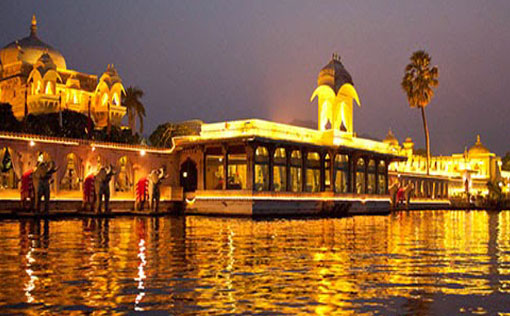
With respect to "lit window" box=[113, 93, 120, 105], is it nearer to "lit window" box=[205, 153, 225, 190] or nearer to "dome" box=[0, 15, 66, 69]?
"dome" box=[0, 15, 66, 69]

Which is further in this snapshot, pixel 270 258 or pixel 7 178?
pixel 7 178

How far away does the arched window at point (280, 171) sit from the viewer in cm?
4203

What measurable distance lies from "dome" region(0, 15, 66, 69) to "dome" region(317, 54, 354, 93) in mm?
41256

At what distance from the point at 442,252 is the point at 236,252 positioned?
4926 mm

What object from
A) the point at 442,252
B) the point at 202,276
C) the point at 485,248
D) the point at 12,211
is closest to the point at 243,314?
the point at 202,276

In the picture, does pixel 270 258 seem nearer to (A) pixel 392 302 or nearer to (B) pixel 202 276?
(B) pixel 202 276

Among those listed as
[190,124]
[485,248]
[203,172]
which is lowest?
[485,248]

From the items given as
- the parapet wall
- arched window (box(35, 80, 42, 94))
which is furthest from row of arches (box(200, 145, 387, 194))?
arched window (box(35, 80, 42, 94))

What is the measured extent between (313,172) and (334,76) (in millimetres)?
8135

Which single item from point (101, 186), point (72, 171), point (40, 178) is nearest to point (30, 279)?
point (40, 178)

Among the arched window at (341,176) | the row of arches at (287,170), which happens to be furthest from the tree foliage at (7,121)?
the arched window at (341,176)

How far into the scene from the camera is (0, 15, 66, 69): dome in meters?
73.2

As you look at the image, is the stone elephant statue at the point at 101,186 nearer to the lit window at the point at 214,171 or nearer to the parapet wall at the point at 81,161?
the parapet wall at the point at 81,161

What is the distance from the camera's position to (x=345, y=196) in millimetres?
45469
